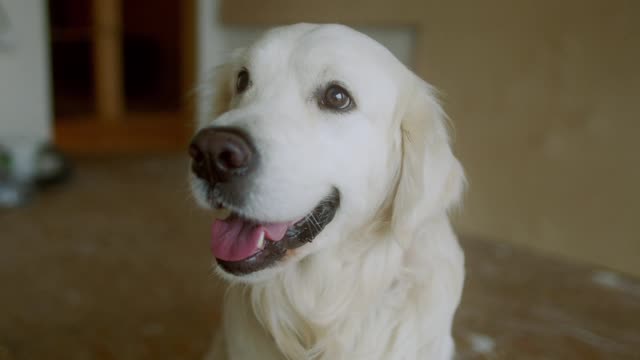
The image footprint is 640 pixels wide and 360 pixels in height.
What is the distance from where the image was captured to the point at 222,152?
951 mm

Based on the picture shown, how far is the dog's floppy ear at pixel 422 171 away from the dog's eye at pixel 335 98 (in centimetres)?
15

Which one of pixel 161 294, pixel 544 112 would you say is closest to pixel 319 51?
pixel 161 294

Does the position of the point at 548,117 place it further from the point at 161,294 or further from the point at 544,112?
the point at 161,294

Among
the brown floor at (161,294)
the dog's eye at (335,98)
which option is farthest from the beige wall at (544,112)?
the dog's eye at (335,98)

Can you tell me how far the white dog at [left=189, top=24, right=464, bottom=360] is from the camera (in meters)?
1.08

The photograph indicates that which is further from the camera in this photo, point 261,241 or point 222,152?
point 261,241

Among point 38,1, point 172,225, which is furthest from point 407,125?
point 38,1

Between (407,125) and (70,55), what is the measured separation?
431cm

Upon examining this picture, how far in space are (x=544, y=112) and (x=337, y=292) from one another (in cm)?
191

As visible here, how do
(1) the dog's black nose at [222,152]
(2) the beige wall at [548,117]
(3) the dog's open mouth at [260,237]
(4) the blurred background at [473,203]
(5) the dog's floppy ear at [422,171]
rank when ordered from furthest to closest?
(2) the beige wall at [548,117] < (4) the blurred background at [473,203] < (5) the dog's floppy ear at [422,171] < (3) the dog's open mouth at [260,237] < (1) the dog's black nose at [222,152]

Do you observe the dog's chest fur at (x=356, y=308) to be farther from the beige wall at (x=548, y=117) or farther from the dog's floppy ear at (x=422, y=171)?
the beige wall at (x=548, y=117)

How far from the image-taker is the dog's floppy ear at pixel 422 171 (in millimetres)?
1169

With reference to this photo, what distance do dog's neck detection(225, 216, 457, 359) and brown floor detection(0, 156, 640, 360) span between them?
29.3 inches

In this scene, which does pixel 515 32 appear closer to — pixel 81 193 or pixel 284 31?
pixel 284 31
